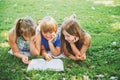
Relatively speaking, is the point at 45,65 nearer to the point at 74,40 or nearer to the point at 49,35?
the point at 49,35

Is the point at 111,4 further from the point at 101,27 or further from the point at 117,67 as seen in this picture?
the point at 117,67

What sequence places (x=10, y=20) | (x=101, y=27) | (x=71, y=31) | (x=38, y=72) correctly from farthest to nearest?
(x=10, y=20)
(x=101, y=27)
(x=71, y=31)
(x=38, y=72)

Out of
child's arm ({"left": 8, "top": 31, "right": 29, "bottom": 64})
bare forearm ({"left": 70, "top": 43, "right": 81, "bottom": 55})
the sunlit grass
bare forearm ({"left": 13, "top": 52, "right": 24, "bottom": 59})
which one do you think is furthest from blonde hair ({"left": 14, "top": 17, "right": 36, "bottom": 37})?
the sunlit grass

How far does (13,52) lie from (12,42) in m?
0.20

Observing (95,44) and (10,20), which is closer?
(95,44)

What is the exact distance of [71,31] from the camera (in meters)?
5.81

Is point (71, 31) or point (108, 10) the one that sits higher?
point (71, 31)

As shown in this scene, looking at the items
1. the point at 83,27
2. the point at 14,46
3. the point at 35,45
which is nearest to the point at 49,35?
the point at 35,45

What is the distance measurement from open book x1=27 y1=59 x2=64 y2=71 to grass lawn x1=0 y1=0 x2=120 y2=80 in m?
0.11

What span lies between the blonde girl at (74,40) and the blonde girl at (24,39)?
0.54 m

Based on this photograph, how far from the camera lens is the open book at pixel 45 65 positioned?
5488 millimetres

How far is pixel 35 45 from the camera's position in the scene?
621cm

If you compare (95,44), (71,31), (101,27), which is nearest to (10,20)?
(101,27)

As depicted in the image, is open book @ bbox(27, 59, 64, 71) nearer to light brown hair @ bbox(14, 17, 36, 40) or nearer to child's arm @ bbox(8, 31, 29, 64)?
child's arm @ bbox(8, 31, 29, 64)
